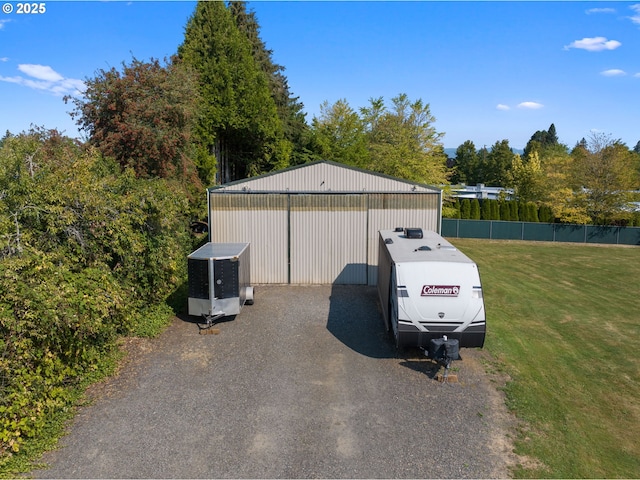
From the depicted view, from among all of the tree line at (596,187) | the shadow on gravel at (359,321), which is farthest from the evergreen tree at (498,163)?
the shadow on gravel at (359,321)

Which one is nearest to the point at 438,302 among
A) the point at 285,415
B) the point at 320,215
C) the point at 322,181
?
the point at 285,415

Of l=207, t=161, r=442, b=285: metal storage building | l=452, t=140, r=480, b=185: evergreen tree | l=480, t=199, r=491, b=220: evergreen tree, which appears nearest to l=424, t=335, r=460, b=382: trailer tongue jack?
l=207, t=161, r=442, b=285: metal storage building

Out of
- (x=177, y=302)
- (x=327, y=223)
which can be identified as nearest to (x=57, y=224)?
(x=177, y=302)

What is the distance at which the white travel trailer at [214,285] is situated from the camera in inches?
448

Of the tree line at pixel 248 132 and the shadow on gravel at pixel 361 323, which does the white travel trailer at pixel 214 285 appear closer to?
the shadow on gravel at pixel 361 323

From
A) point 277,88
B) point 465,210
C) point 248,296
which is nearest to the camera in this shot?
point 248,296

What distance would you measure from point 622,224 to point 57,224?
114 feet

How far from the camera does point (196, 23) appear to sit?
27.8 m

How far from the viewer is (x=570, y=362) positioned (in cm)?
983

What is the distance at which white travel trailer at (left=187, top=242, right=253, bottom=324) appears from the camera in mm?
11391

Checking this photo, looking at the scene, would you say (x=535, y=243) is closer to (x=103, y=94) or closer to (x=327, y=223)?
(x=327, y=223)

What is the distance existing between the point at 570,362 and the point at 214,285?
8919 millimetres

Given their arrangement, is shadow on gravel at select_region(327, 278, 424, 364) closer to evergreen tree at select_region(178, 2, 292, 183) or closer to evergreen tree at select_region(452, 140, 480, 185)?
evergreen tree at select_region(178, 2, 292, 183)

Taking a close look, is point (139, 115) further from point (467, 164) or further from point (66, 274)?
point (467, 164)
